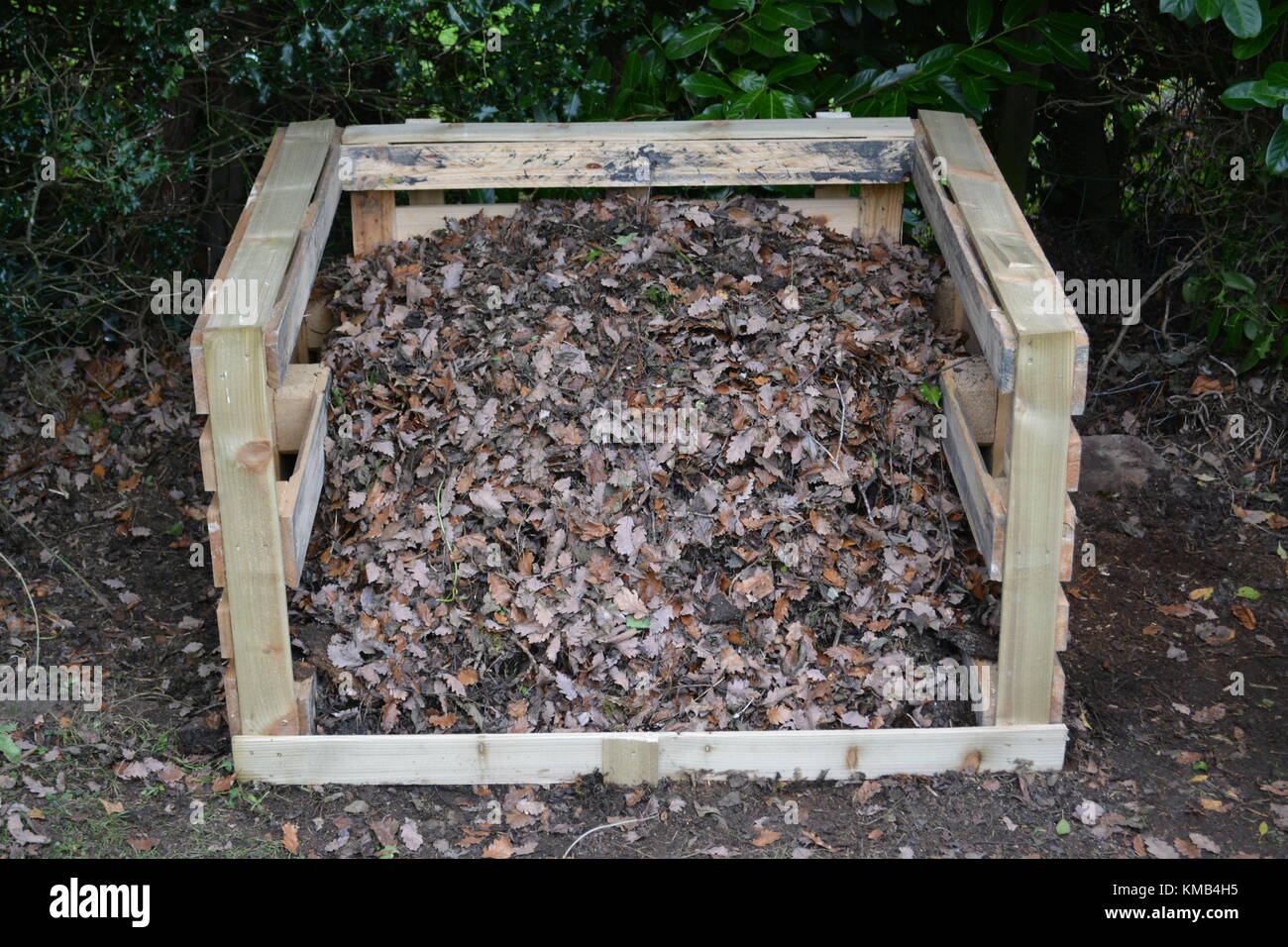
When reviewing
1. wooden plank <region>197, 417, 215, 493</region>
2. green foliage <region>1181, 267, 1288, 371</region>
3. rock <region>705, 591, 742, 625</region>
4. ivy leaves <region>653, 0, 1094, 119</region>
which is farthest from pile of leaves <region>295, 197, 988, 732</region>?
green foliage <region>1181, 267, 1288, 371</region>

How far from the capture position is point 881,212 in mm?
4641

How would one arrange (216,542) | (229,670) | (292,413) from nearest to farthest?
(216,542) → (229,670) → (292,413)

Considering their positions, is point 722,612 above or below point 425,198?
below

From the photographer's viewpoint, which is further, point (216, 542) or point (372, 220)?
point (372, 220)

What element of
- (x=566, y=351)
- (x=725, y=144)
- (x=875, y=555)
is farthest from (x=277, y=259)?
(x=875, y=555)

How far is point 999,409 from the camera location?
3.69 metres

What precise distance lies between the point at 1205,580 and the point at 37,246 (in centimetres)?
455

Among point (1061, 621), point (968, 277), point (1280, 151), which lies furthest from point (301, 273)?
point (1280, 151)

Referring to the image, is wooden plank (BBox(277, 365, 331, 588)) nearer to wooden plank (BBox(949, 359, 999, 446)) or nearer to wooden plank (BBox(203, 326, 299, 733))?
wooden plank (BBox(203, 326, 299, 733))

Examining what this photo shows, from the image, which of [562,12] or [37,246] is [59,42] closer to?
[37,246]

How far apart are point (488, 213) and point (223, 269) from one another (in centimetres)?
133

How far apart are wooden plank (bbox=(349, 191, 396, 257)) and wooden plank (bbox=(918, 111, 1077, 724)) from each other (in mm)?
2139

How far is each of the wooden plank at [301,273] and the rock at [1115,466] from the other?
3.03 metres

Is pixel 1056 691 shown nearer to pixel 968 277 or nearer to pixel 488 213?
pixel 968 277
